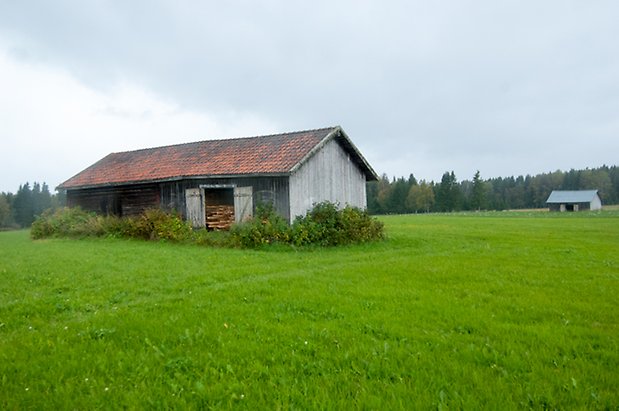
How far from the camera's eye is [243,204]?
20609 mm

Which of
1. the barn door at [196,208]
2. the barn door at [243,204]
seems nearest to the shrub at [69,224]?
the barn door at [196,208]

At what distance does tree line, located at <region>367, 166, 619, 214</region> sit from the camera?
91812 mm

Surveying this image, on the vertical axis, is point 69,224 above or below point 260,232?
above

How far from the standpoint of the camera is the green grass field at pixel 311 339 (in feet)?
13.5

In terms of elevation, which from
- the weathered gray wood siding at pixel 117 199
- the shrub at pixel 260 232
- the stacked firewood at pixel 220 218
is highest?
the weathered gray wood siding at pixel 117 199

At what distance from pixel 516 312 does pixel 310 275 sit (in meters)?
5.03

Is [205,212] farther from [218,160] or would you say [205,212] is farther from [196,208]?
[218,160]

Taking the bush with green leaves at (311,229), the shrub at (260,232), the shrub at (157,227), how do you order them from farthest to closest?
the shrub at (157,227), the bush with green leaves at (311,229), the shrub at (260,232)

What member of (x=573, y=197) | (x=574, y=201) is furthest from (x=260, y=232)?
(x=573, y=197)

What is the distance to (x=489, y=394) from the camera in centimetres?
403

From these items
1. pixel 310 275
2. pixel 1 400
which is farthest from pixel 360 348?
pixel 310 275

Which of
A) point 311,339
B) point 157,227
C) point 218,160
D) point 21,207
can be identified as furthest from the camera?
point 21,207

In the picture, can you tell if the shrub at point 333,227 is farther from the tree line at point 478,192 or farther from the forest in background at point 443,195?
the tree line at point 478,192

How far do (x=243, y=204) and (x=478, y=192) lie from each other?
79.3 metres
